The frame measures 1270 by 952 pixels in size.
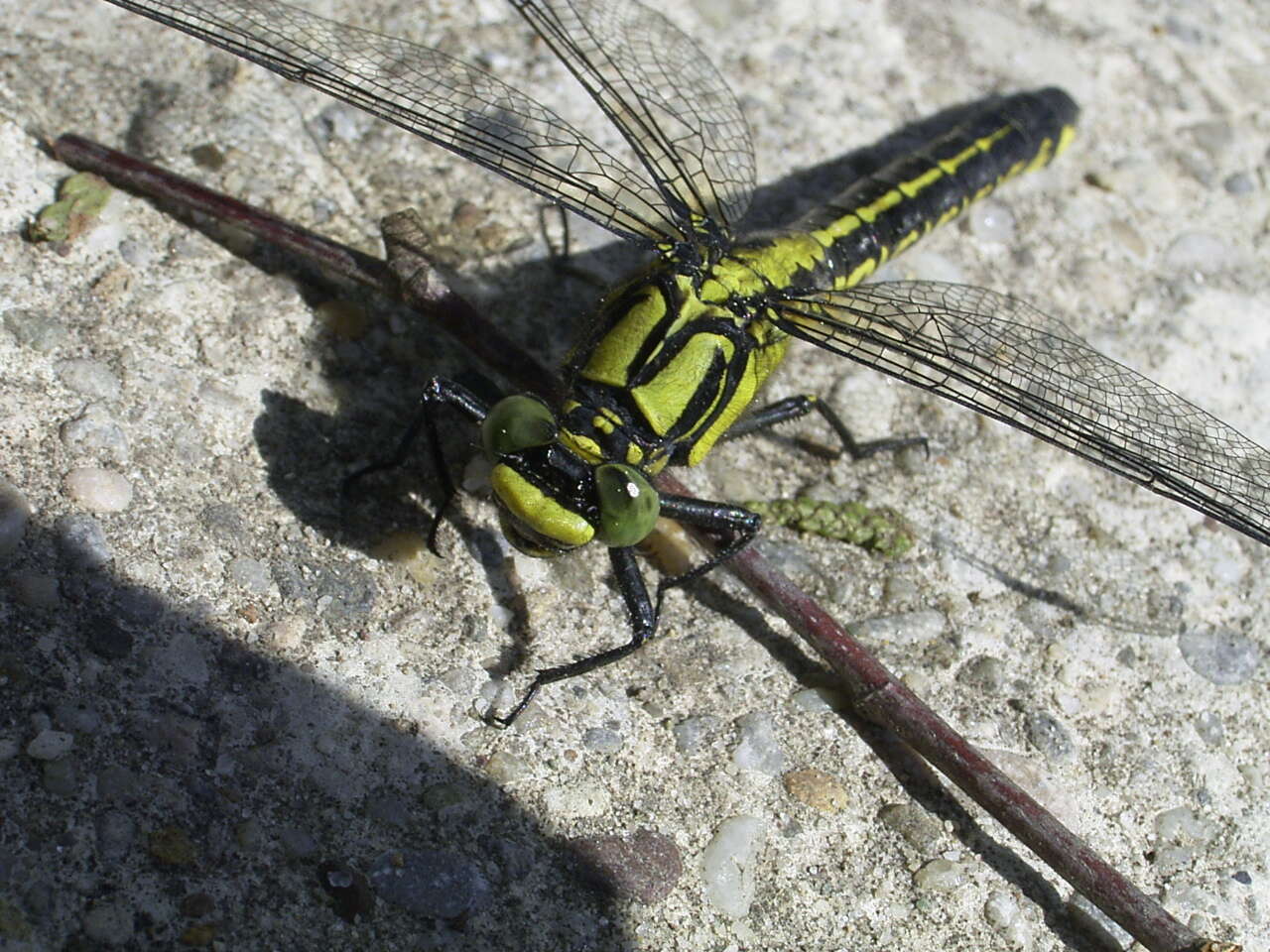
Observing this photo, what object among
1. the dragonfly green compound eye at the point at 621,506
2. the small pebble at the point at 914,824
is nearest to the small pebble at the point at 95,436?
the dragonfly green compound eye at the point at 621,506

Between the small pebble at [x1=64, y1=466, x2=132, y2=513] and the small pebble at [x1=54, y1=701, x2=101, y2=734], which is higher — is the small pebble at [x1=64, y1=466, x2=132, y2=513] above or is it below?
above

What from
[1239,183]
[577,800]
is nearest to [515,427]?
[577,800]

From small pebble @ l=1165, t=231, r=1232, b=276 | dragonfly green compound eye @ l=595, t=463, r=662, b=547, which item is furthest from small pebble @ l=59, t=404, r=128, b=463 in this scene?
small pebble @ l=1165, t=231, r=1232, b=276

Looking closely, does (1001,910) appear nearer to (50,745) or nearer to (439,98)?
(50,745)

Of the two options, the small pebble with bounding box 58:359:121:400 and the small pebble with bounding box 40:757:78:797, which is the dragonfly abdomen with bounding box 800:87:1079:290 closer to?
the small pebble with bounding box 58:359:121:400

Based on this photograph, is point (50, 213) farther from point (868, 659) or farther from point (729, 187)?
point (868, 659)

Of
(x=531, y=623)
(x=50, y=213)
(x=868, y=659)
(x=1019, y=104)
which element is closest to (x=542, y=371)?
(x=531, y=623)

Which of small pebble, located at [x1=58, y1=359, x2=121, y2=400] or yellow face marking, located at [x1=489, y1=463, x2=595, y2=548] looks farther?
small pebble, located at [x1=58, y1=359, x2=121, y2=400]
